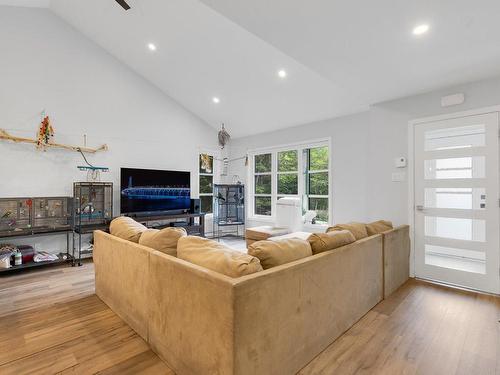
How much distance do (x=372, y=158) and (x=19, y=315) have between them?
435 centimetres

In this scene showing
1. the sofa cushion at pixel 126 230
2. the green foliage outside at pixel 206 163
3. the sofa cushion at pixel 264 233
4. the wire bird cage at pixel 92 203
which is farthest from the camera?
the green foliage outside at pixel 206 163

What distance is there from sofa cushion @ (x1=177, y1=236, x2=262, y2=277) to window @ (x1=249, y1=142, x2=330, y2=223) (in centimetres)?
364

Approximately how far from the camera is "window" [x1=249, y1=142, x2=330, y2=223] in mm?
5125

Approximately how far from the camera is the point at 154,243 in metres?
2.01

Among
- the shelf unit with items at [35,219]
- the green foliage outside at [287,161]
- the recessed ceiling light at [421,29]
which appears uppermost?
the recessed ceiling light at [421,29]

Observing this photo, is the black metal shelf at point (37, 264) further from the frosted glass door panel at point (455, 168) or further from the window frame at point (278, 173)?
the frosted glass door panel at point (455, 168)

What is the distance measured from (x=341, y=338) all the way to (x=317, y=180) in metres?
3.50

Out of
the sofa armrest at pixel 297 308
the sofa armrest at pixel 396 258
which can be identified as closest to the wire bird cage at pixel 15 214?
the sofa armrest at pixel 297 308

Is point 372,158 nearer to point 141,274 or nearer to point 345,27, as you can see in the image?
point 345,27

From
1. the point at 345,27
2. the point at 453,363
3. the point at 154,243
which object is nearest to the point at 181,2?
the point at 345,27

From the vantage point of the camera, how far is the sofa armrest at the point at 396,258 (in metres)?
2.78

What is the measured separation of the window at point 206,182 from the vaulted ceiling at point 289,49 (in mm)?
877

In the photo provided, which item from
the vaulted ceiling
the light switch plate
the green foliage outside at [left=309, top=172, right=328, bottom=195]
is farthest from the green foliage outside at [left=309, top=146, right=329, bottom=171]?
the light switch plate

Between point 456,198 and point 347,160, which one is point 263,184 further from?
point 456,198
